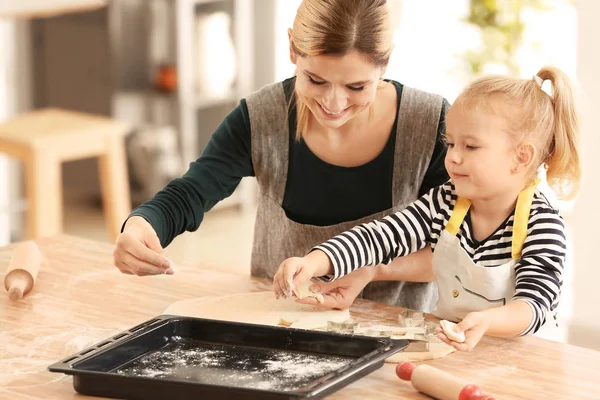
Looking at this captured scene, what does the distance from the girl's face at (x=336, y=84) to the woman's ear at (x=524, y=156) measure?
0.91 ft

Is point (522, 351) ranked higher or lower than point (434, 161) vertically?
lower

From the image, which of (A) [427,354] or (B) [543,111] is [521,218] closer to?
(B) [543,111]

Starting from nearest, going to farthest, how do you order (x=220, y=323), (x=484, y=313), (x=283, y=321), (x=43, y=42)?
(x=484, y=313), (x=220, y=323), (x=283, y=321), (x=43, y=42)

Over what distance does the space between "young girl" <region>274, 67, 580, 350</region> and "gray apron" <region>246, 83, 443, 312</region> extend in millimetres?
236

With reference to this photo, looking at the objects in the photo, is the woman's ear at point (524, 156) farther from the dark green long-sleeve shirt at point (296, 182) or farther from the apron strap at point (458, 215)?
the dark green long-sleeve shirt at point (296, 182)

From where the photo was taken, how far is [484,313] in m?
1.35

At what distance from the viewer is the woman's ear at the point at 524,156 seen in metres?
1.53

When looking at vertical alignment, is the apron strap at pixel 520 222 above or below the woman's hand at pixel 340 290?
above

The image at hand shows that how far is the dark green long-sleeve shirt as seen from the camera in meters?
1.83

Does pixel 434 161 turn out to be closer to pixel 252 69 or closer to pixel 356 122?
pixel 356 122

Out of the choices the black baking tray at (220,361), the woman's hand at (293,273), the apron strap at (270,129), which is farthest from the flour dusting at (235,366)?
the apron strap at (270,129)

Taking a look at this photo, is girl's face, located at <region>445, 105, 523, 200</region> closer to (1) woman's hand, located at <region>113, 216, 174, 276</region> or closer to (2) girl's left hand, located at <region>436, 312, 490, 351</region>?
(2) girl's left hand, located at <region>436, 312, 490, 351</region>

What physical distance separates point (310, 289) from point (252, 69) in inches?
121

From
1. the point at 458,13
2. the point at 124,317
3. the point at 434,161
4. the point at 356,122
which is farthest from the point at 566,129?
the point at 458,13
